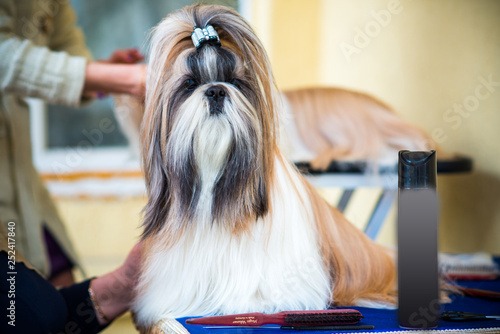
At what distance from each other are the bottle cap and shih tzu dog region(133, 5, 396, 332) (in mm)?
313

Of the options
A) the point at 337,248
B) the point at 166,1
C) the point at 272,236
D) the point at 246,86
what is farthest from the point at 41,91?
the point at 166,1

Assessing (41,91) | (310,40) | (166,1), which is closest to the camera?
(41,91)

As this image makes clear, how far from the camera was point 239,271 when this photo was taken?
1159 millimetres

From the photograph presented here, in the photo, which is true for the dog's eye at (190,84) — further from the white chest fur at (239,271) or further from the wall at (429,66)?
the wall at (429,66)

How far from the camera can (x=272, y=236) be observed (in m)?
1.18

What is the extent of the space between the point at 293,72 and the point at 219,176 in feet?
8.37

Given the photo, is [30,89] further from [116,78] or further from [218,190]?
[218,190]

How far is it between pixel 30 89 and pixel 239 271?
0.87 metres

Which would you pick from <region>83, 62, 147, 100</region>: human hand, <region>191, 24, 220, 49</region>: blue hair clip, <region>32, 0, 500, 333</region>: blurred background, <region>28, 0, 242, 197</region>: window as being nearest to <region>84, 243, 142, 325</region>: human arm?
<region>83, 62, 147, 100</region>: human hand

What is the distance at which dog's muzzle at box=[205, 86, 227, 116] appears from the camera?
1.09 metres

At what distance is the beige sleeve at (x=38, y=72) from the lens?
5.10ft

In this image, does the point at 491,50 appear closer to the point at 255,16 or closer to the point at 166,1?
the point at 255,16

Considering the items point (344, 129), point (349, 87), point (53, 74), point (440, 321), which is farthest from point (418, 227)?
point (349, 87)

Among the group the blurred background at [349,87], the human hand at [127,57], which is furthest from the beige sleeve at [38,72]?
the blurred background at [349,87]
